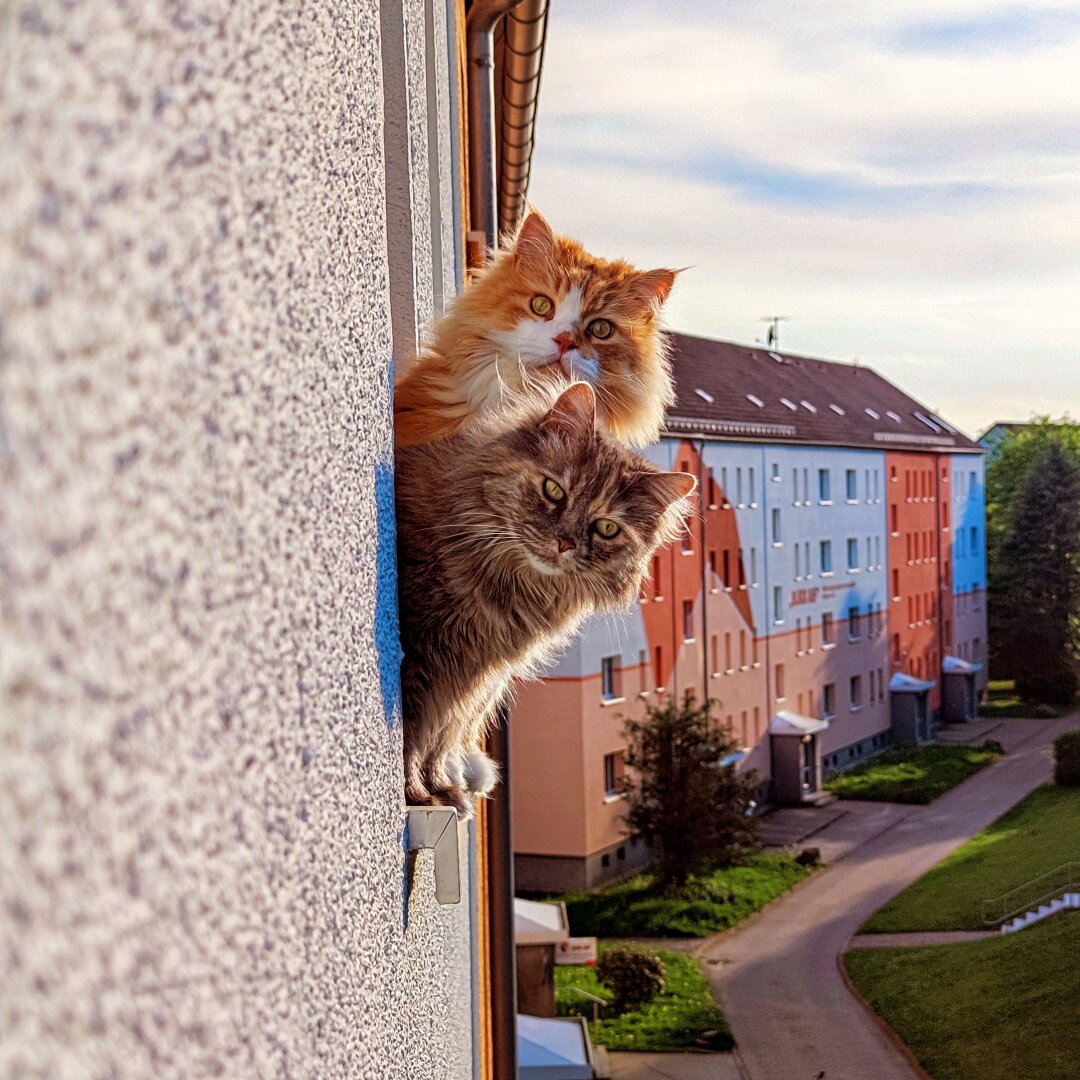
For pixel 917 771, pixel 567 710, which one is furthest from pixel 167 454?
pixel 917 771

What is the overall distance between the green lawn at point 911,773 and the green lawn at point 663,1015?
11.3m

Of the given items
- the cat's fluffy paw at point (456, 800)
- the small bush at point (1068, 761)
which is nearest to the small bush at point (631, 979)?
the small bush at point (1068, 761)

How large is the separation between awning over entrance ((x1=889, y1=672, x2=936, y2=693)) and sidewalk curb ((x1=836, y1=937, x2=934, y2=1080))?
14.3 m

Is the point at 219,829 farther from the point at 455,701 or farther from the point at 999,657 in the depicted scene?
the point at 999,657

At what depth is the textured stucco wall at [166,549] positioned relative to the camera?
12.4 inches

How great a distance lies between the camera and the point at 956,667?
115 ft

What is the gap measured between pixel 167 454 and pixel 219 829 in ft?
0.44

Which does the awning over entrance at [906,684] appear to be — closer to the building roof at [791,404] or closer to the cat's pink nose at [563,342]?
the building roof at [791,404]

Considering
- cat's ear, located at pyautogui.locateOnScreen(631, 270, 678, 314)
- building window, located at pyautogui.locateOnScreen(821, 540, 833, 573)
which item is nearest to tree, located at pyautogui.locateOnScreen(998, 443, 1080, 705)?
building window, located at pyautogui.locateOnScreen(821, 540, 833, 573)

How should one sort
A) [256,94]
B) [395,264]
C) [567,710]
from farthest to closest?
[567,710] → [395,264] → [256,94]

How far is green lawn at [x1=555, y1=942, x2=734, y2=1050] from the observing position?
50.0ft

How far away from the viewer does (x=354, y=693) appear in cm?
83

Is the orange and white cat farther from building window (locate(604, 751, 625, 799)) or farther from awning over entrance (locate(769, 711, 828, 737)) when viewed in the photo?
awning over entrance (locate(769, 711, 828, 737))

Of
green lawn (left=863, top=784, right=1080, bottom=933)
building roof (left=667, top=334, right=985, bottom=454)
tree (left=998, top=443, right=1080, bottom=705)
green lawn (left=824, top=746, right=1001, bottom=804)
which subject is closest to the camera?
green lawn (left=863, top=784, right=1080, bottom=933)
